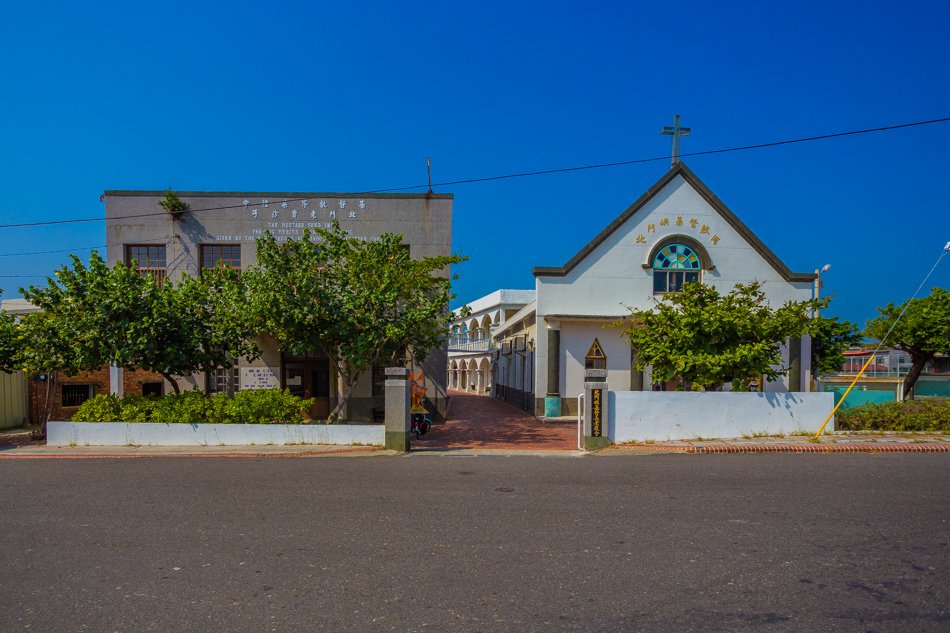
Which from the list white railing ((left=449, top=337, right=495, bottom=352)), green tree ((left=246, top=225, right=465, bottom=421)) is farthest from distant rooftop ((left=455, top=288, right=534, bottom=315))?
green tree ((left=246, top=225, right=465, bottom=421))

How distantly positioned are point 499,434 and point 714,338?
6.04 metres

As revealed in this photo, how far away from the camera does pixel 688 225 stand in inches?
872

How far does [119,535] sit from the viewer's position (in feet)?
22.3

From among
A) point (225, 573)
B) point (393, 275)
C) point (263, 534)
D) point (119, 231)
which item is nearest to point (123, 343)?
point (393, 275)

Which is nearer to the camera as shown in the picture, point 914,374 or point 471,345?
point 914,374

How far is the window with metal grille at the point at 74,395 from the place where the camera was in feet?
67.4

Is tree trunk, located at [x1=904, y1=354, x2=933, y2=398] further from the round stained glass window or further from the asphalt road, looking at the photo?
the asphalt road

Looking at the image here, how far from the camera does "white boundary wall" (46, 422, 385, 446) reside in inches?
566

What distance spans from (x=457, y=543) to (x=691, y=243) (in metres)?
18.2

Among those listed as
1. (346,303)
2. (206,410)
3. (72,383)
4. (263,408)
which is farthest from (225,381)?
(346,303)

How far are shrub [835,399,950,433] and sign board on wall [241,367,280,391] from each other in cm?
1600

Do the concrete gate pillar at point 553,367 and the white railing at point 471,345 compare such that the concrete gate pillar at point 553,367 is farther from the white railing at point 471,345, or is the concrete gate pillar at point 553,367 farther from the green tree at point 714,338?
the white railing at point 471,345

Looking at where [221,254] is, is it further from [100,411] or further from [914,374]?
[914,374]

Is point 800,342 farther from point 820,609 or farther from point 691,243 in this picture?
point 820,609
